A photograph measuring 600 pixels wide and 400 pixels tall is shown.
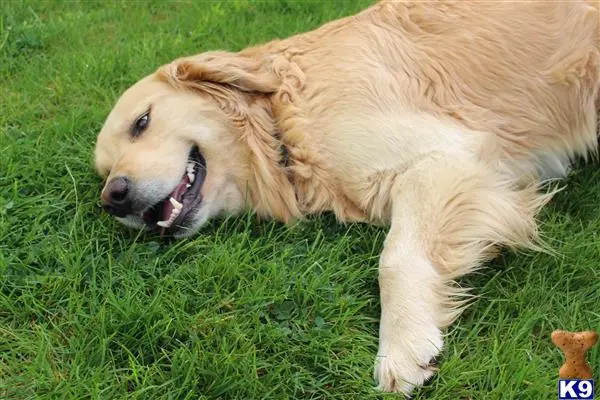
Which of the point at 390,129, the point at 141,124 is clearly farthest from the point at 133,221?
the point at 390,129

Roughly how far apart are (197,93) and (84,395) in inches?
68.9

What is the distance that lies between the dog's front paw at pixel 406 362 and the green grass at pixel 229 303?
5 centimetres

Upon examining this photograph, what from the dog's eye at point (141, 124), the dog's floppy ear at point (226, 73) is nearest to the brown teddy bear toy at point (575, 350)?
the dog's floppy ear at point (226, 73)

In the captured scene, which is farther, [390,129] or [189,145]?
[189,145]

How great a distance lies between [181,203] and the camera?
3.06 metres

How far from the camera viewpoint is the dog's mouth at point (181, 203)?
3029mm

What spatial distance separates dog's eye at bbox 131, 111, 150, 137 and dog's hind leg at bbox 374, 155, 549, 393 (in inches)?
53.3

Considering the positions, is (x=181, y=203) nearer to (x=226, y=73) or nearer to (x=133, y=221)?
(x=133, y=221)

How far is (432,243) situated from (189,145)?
4.39 feet

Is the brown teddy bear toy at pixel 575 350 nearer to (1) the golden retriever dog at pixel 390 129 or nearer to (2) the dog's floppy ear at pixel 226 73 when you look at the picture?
(1) the golden retriever dog at pixel 390 129

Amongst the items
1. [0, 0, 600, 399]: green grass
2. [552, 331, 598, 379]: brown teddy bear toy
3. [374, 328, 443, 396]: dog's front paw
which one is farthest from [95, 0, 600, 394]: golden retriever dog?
[552, 331, 598, 379]: brown teddy bear toy

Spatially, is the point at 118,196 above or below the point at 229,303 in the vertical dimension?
above

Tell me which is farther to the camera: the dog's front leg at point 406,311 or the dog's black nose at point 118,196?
the dog's black nose at point 118,196

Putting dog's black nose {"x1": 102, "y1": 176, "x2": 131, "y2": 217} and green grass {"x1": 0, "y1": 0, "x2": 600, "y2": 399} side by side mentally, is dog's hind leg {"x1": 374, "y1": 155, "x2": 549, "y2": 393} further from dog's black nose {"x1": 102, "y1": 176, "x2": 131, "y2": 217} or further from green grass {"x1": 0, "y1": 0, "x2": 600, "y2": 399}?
dog's black nose {"x1": 102, "y1": 176, "x2": 131, "y2": 217}
